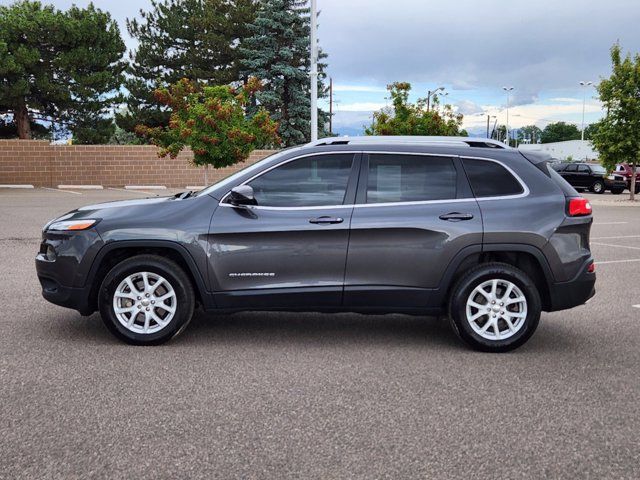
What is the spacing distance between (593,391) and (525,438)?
43.8 inches

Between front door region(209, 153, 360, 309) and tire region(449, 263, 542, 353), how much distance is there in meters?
0.98

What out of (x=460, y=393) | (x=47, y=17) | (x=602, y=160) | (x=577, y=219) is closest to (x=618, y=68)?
(x=602, y=160)

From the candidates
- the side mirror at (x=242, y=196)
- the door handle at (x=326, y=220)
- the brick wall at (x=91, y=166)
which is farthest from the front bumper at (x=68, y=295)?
the brick wall at (x=91, y=166)

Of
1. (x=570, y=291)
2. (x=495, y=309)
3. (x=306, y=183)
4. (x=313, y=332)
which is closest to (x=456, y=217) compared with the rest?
(x=495, y=309)

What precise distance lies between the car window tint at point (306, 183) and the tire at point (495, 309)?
1.25 meters

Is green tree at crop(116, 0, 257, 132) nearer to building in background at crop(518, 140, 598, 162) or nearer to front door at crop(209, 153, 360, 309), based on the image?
front door at crop(209, 153, 360, 309)

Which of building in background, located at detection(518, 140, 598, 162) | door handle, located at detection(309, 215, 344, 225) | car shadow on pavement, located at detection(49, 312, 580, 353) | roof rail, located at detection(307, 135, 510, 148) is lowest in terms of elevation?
car shadow on pavement, located at detection(49, 312, 580, 353)

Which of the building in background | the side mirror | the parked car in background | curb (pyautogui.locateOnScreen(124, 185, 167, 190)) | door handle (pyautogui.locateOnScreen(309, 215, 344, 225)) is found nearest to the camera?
the side mirror

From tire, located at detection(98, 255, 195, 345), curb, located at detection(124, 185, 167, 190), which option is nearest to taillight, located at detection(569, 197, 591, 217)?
tire, located at detection(98, 255, 195, 345)

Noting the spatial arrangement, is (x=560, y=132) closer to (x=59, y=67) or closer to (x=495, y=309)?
(x=59, y=67)

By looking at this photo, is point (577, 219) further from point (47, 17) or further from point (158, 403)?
point (47, 17)

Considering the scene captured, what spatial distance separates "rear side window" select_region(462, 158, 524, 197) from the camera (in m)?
5.97

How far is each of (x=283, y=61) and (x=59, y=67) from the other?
13696mm

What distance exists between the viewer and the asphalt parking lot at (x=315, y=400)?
3.64 metres
